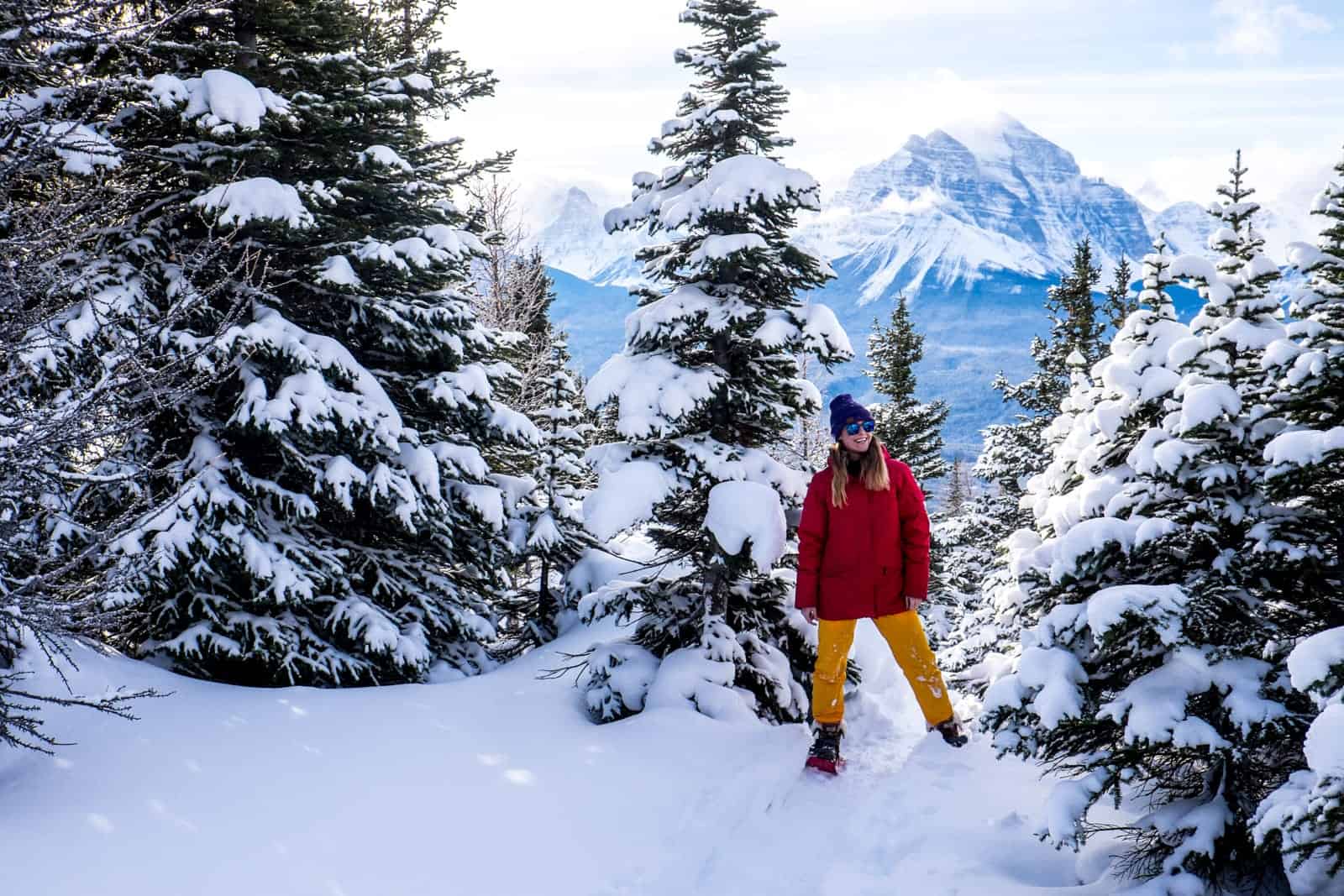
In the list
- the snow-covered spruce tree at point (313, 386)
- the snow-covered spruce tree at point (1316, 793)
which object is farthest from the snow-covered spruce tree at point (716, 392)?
the snow-covered spruce tree at point (1316, 793)

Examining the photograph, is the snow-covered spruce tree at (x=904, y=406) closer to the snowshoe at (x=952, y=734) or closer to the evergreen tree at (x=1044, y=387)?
the evergreen tree at (x=1044, y=387)

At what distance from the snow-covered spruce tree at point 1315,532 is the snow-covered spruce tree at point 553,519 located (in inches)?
340

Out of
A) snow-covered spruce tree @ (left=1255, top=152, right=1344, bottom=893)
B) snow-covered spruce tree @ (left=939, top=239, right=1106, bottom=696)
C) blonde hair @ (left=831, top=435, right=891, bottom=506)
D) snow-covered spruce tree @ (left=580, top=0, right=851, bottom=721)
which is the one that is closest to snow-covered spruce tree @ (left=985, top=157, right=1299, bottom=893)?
snow-covered spruce tree @ (left=1255, top=152, right=1344, bottom=893)

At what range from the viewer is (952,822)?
5016 mm

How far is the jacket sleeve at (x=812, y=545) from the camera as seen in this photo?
631 cm

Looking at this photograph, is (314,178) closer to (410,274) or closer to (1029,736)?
(410,274)

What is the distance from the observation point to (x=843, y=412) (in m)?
6.32

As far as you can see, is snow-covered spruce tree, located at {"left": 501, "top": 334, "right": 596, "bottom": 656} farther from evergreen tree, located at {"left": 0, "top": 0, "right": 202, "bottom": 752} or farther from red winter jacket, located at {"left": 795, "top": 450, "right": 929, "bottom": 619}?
red winter jacket, located at {"left": 795, "top": 450, "right": 929, "bottom": 619}

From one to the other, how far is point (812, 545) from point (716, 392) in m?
1.87

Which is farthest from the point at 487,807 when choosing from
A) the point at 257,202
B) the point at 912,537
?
the point at 257,202

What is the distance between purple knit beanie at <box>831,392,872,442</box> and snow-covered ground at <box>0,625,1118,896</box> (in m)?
2.65

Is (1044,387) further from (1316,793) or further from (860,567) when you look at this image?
(1316,793)

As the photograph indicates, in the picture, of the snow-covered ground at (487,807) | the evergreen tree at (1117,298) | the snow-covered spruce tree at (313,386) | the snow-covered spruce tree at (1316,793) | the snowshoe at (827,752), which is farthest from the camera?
the evergreen tree at (1117,298)

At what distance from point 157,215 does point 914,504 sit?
899 centimetres
